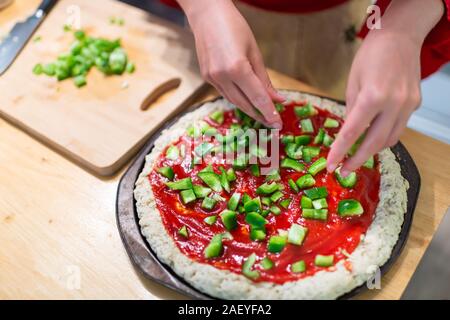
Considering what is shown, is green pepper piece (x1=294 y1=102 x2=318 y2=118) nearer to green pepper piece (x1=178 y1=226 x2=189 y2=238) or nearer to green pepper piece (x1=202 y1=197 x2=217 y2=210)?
green pepper piece (x1=202 y1=197 x2=217 y2=210)

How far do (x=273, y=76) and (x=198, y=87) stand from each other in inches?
11.9

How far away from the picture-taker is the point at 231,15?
1286mm

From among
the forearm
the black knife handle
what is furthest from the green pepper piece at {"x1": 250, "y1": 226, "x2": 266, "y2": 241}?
the black knife handle

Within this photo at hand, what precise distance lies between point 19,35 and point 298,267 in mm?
1520

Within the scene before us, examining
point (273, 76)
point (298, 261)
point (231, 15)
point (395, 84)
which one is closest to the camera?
point (395, 84)

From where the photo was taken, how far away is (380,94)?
104cm

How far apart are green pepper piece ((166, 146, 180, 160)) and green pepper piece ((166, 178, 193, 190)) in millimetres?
107

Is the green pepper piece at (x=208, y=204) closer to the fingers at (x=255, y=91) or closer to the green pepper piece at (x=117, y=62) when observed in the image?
the fingers at (x=255, y=91)

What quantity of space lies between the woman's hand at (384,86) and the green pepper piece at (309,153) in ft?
0.73

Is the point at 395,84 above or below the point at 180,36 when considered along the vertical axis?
above

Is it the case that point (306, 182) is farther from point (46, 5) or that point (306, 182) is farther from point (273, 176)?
point (46, 5)

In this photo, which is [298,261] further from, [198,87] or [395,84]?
[198,87]

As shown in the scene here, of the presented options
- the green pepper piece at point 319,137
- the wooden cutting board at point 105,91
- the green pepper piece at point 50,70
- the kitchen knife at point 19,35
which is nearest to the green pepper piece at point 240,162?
the green pepper piece at point 319,137
